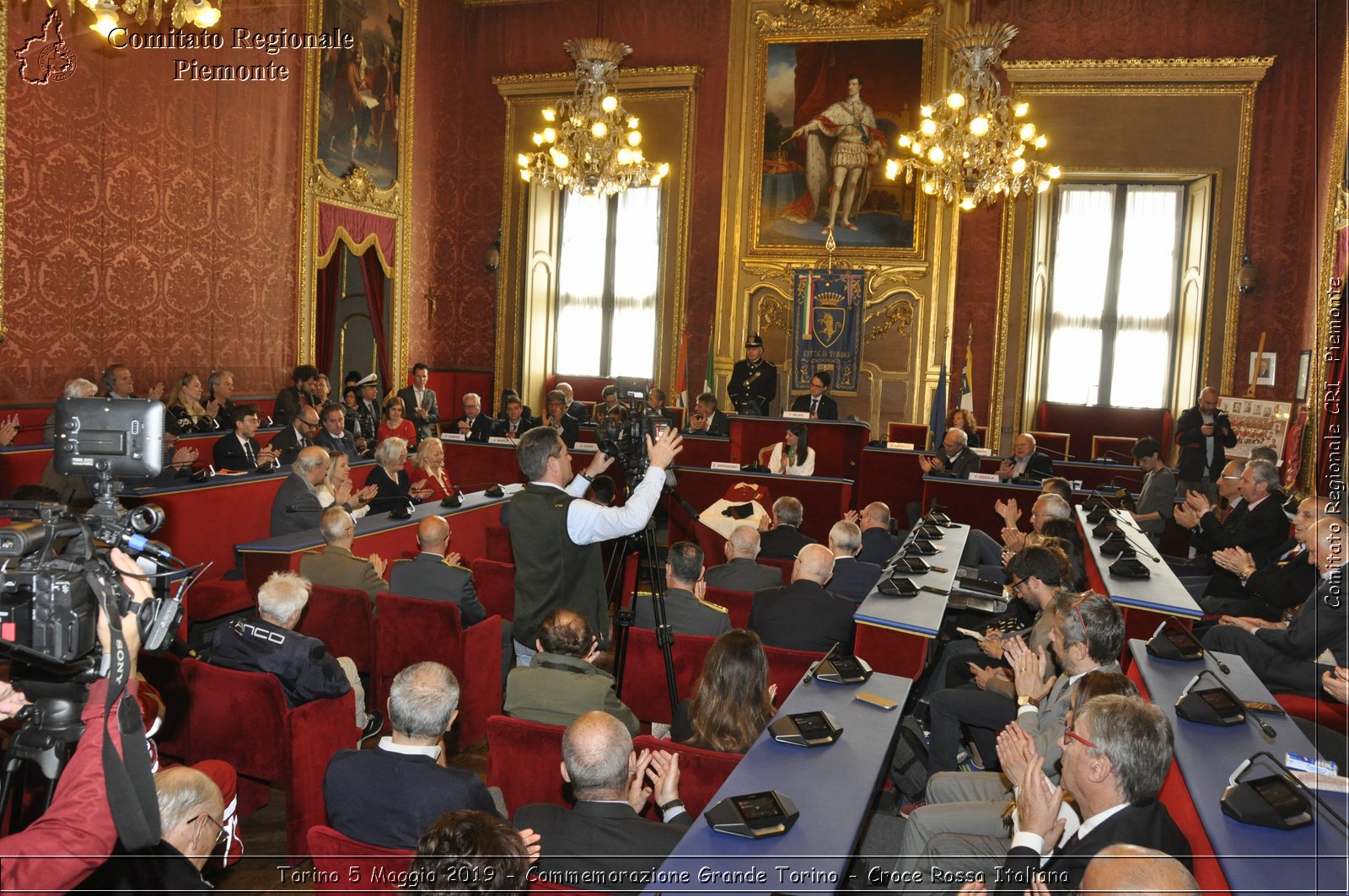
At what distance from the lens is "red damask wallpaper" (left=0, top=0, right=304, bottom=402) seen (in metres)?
7.98

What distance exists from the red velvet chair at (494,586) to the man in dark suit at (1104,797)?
3.59 meters

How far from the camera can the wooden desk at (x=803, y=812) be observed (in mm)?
2143

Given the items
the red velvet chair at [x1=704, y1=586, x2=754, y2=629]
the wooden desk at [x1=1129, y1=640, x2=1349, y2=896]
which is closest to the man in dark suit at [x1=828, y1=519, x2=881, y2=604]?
the red velvet chair at [x1=704, y1=586, x2=754, y2=629]

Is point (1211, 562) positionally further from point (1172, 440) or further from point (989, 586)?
point (1172, 440)

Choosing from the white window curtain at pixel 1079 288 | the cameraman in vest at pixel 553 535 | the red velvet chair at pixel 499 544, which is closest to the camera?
the cameraman in vest at pixel 553 535

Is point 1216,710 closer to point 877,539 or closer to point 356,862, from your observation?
point 356,862

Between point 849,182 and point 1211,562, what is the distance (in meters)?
7.83

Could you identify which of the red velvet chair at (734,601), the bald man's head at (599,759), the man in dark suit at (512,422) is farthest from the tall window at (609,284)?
the bald man's head at (599,759)

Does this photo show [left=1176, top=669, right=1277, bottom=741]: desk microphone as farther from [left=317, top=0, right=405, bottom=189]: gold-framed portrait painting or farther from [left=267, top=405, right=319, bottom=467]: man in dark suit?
[left=317, top=0, right=405, bottom=189]: gold-framed portrait painting

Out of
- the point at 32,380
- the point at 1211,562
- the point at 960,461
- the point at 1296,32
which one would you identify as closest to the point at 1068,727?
the point at 1211,562

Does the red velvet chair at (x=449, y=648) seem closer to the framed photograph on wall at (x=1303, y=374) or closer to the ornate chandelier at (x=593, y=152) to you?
the ornate chandelier at (x=593, y=152)

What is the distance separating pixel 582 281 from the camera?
14.8 m

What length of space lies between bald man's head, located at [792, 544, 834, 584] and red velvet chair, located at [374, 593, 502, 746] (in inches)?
58.5

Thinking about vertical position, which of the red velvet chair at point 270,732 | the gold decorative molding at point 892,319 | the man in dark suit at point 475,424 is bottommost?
the red velvet chair at point 270,732
